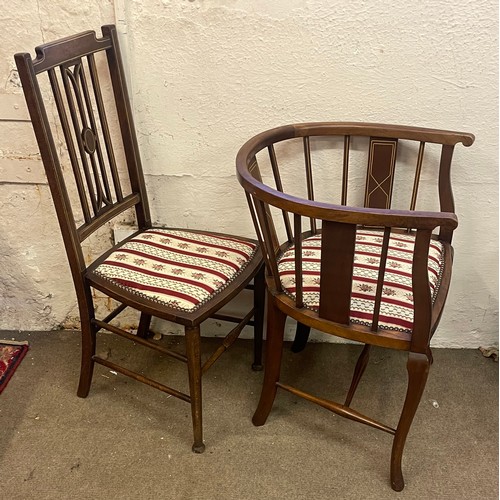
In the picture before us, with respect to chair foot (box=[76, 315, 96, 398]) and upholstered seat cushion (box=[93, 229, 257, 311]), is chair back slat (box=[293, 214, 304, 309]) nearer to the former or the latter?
upholstered seat cushion (box=[93, 229, 257, 311])

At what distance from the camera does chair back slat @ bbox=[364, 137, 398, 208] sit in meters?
1.73

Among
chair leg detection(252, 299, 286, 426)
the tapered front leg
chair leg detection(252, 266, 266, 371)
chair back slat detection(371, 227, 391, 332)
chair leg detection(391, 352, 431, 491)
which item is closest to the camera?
chair back slat detection(371, 227, 391, 332)

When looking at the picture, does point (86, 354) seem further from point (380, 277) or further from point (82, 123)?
point (380, 277)

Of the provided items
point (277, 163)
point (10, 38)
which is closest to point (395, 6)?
point (277, 163)

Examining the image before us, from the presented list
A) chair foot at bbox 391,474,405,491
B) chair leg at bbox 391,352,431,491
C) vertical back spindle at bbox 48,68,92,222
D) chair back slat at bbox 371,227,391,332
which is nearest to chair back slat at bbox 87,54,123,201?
vertical back spindle at bbox 48,68,92,222

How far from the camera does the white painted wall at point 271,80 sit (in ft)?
5.38

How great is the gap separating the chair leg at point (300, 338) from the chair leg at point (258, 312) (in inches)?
6.5

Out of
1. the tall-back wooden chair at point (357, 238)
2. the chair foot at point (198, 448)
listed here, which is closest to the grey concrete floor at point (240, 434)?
the chair foot at point (198, 448)

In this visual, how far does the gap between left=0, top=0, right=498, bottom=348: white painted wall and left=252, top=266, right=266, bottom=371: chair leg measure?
→ 244 millimetres

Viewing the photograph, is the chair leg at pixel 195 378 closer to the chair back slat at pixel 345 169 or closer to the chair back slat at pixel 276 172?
the chair back slat at pixel 276 172

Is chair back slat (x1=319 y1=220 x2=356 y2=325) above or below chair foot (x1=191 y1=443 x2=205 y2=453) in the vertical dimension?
above

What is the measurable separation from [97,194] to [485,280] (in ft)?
4.52

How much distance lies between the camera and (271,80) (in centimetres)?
173

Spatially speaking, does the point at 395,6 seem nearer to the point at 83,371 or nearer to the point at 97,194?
the point at 97,194
